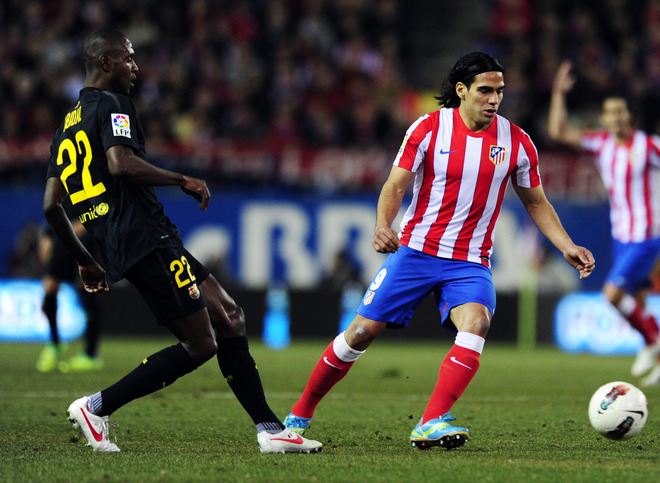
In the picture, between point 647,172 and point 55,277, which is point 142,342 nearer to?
point 55,277

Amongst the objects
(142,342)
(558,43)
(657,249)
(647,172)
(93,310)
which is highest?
(558,43)

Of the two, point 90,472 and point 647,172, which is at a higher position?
point 647,172

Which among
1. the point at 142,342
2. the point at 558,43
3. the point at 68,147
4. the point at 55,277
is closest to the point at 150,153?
the point at 142,342

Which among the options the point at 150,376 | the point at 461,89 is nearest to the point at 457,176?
the point at 461,89

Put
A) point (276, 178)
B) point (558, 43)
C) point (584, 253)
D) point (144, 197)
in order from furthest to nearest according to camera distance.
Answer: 1. point (558, 43)
2. point (276, 178)
3. point (584, 253)
4. point (144, 197)

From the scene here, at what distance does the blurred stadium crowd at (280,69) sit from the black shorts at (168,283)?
10685 mm

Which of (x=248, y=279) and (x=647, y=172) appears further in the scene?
(x=248, y=279)

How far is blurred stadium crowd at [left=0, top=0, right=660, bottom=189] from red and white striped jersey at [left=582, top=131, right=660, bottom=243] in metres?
6.38

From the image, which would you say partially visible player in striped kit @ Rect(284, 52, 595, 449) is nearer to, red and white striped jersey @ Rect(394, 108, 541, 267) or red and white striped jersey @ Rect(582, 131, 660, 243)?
red and white striped jersey @ Rect(394, 108, 541, 267)

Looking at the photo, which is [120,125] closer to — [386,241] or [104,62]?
[104,62]

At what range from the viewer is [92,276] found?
555 cm

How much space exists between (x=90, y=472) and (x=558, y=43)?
55.1 ft

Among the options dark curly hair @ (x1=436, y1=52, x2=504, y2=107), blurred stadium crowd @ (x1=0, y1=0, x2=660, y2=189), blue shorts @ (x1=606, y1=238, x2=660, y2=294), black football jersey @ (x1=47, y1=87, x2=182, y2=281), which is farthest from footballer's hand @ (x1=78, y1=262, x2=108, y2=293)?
blurred stadium crowd @ (x1=0, y1=0, x2=660, y2=189)

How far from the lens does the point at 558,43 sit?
64.7 ft
